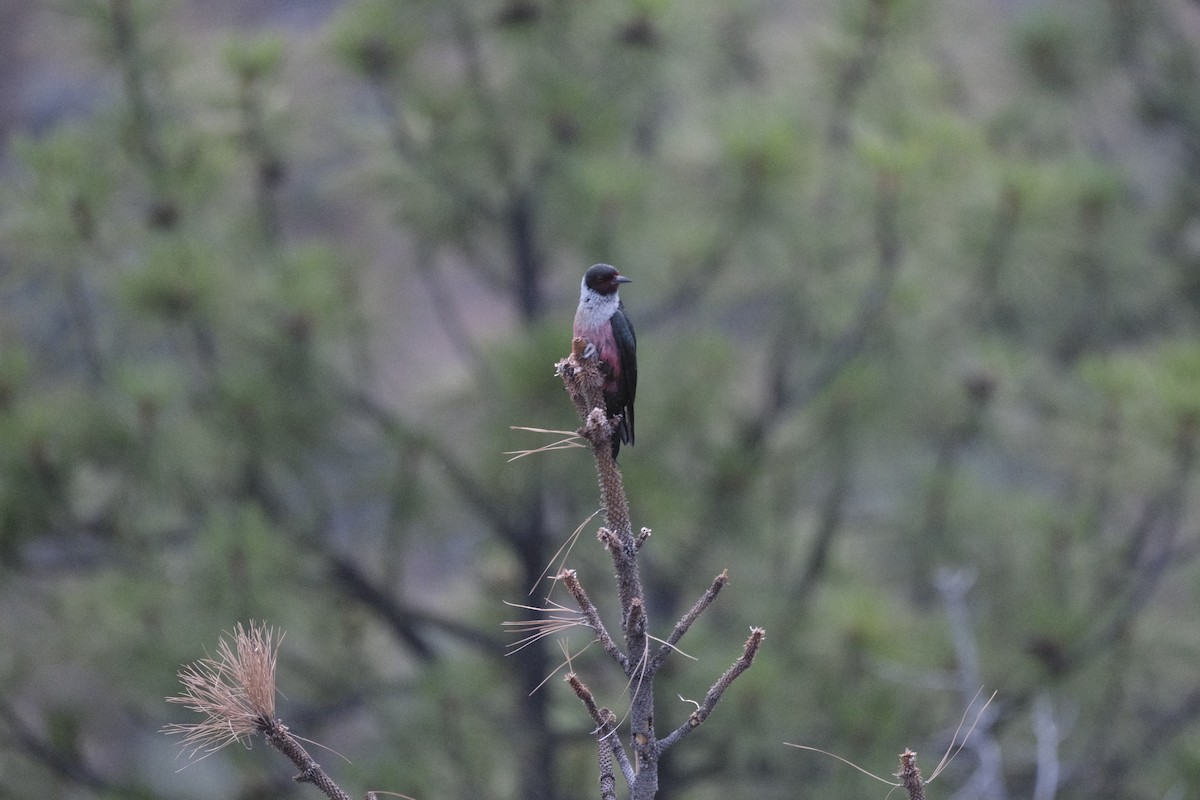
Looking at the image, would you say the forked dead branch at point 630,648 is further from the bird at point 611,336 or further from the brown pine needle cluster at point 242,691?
the bird at point 611,336

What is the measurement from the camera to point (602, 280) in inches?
109

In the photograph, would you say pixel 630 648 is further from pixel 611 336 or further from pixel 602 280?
pixel 602 280

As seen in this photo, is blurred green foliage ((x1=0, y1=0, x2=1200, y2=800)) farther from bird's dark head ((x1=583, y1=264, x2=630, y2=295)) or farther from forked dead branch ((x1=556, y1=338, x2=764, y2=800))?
forked dead branch ((x1=556, y1=338, x2=764, y2=800))

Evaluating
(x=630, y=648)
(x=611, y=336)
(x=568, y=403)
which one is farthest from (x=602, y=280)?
(x=630, y=648)

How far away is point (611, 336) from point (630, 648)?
4.52 feet

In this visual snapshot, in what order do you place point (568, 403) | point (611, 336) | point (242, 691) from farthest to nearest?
point (568, 403)
point (611, 336)
point (242, 691)

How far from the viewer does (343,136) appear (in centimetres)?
450

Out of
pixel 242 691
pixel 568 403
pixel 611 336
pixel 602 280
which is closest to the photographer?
pixel 242 691

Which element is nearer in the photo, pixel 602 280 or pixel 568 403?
pixel 602 280

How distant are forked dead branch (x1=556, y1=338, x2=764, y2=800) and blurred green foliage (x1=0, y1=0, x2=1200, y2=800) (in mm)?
2083

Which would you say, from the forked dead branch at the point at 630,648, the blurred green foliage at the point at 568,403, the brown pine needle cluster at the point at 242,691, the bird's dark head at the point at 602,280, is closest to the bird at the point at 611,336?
the bird's dark head at the point at 602,280

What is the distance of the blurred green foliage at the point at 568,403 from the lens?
3.58 meters

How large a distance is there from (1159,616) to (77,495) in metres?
3.64

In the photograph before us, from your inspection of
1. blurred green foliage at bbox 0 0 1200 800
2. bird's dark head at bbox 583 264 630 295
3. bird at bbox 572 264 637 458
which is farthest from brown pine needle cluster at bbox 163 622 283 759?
blurred green foliage at bbox 0 0 1200 800
